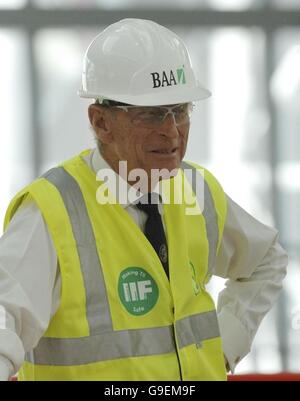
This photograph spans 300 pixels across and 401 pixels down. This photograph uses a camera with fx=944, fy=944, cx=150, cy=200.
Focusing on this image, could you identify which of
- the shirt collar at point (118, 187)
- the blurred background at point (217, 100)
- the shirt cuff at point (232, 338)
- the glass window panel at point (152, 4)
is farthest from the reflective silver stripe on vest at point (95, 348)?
the glass window panel at point (152, 4)

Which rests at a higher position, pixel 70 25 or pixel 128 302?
pixel 70 25

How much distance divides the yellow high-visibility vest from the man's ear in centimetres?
8

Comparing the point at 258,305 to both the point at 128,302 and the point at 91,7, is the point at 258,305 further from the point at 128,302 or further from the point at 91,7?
the point at 91,7

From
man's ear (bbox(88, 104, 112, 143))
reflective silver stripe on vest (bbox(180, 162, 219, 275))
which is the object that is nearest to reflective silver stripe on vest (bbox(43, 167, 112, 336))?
man's ear (bbox(88, 104, 112, 143))

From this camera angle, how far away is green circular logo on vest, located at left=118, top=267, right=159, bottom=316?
1.94 m

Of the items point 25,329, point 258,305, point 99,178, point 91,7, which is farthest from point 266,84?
point 25,329

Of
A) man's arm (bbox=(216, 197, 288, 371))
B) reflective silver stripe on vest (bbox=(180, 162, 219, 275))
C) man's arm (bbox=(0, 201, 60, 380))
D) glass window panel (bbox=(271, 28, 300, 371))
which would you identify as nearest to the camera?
man's arm (bbox=(0, 201, 60, 380))

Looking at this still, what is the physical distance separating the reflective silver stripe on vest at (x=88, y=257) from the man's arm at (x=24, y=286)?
68 mm

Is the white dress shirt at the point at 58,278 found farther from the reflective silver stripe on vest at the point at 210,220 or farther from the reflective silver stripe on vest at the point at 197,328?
the reflective silver stripe on vest at the point at 197,328

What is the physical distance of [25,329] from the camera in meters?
1.79

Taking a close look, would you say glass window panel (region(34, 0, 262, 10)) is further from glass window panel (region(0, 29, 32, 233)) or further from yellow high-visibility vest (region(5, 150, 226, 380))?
yellow high-visibility vest (region(5, 150, 226, 380))

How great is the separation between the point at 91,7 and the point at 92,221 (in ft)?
8.64

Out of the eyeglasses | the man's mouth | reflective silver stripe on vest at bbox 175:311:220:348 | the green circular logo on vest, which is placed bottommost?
reflective silver stripe on vest at bbox 175:311:220:348

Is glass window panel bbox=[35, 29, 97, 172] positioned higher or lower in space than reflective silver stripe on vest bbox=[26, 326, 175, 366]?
higher
